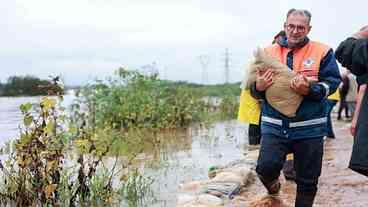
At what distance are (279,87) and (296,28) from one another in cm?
46

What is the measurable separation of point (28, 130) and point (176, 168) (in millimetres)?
3190

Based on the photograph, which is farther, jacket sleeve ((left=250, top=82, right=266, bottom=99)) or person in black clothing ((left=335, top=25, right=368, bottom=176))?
jacket sleeve ((left=250, top=82, right=266, bottom=99))

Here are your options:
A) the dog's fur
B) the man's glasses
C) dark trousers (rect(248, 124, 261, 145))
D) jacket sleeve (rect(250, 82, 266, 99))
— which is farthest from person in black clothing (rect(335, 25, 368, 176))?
dark trousers (rect(248, 124, 261, 145))

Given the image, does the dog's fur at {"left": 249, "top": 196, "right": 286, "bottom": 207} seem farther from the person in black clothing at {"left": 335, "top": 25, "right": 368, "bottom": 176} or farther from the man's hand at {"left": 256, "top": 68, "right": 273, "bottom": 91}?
the person in black clothing at {"left": 335, "top": 25, "right": 368, "bottom": 176}

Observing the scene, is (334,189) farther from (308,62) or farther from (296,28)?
(296,28)

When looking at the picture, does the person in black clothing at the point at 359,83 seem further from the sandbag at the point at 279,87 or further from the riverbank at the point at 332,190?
Answer: the riverbank at the point at 332,190

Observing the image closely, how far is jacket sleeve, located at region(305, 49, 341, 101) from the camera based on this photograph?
13.8 feet

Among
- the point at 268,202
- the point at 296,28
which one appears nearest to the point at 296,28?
the point at 296,28

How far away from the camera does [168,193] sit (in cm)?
657

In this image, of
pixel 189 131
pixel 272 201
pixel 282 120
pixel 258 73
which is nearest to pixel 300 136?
pixel 282 120

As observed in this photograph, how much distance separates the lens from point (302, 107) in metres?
4.29

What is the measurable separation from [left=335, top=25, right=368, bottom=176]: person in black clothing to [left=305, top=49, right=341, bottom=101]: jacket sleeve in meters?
0.61

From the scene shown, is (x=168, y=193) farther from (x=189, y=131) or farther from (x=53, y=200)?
(x=189, y=131)

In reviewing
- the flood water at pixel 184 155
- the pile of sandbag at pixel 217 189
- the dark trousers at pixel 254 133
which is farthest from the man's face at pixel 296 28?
the dark trousers at pixel 254 133
